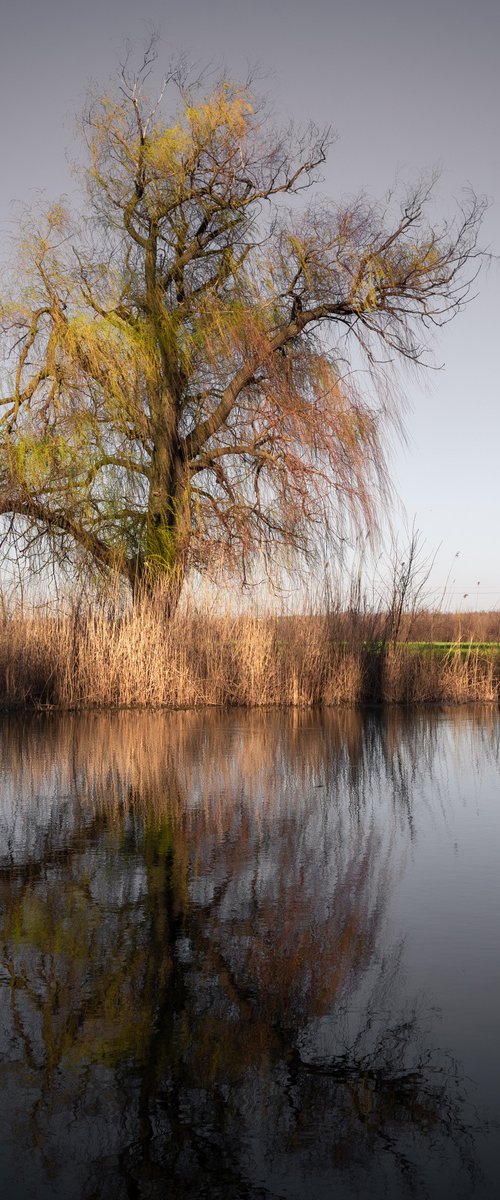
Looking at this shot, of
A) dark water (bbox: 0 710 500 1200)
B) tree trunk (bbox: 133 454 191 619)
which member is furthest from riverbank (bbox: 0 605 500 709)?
dark water (bbox: 0 710 500 1200)

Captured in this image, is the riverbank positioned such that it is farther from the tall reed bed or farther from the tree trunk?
the tree trunk

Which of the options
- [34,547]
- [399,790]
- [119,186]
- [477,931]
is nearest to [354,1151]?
[477,931]

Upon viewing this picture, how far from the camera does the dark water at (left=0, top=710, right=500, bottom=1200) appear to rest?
2043mm

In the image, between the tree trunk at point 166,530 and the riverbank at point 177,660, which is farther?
the tree trunk at point 166,530

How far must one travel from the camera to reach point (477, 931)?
347 centimetres

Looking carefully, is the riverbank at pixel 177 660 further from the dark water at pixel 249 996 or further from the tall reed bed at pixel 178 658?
the dark water at pixel 249 996

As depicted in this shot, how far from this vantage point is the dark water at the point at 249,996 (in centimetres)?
204

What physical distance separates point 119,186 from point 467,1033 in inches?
611

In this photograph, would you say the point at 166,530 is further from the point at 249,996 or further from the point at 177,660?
the point at 249,996

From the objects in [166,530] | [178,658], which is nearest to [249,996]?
[178,658]

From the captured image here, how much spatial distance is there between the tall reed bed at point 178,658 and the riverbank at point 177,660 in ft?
0.04

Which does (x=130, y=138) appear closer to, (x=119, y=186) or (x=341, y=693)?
(x=119, y=186)

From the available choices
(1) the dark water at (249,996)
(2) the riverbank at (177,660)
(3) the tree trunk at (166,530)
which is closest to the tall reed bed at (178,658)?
(2) the riverbank at (177,660)

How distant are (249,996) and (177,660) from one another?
10.4m
